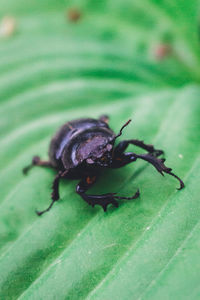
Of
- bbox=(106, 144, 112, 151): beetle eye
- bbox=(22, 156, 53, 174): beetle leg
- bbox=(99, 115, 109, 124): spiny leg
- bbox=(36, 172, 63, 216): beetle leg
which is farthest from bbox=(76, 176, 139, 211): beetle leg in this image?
bbox=(99, 115, 109, 124): spiny leg

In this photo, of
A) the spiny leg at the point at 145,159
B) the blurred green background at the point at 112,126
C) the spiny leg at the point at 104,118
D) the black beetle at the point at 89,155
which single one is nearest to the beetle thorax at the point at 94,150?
the black beetle at the point at 89,155

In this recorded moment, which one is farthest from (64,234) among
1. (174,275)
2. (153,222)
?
(174,275)

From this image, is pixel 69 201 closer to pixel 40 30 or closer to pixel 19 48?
pixel 19 48

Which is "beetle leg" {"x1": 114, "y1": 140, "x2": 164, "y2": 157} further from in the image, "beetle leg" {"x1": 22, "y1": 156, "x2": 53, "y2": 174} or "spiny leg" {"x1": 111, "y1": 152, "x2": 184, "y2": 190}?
"beetle leg" {"x1": 22, "y1": 156, "x2": 53, "y2": 174}

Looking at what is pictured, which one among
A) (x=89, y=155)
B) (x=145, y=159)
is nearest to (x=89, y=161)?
(x=89, y=155)

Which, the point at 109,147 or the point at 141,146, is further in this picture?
the point at 141,146

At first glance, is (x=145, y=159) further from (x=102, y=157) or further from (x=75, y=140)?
(x=75, y=140)

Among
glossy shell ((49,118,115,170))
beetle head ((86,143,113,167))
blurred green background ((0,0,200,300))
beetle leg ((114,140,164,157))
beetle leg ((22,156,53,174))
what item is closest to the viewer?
blurred green background ((0,0,200,300))
